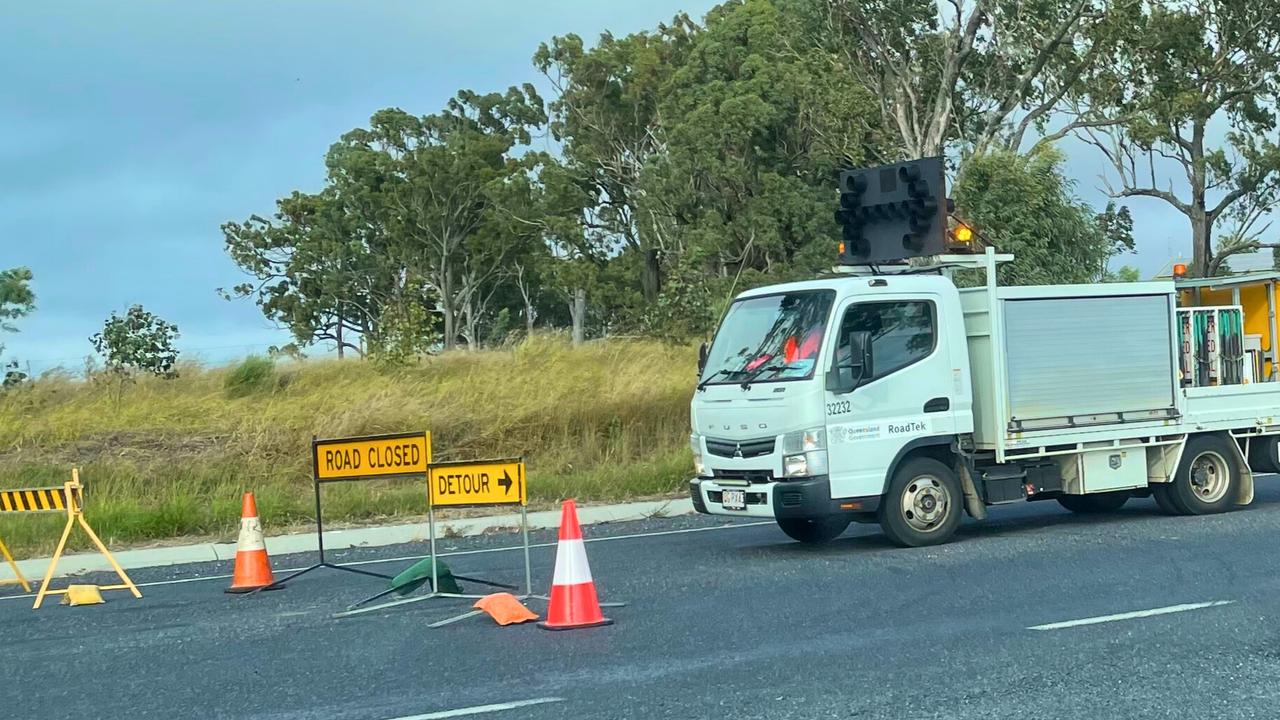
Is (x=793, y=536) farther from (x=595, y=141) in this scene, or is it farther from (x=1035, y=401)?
(x=595, y=141)

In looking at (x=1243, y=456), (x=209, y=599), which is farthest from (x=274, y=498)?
(x=1243, y=456)

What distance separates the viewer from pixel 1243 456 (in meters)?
14.2

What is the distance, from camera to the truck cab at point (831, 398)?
1173 centimetres

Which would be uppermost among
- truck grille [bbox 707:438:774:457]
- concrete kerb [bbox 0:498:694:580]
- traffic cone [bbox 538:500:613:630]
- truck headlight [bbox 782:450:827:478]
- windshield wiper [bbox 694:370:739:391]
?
windshield wiper [bbox 694:370:739:391]

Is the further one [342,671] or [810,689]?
[342,671]

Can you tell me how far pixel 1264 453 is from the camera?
14.3 metres

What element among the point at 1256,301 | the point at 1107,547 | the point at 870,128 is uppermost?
the point at 870,128

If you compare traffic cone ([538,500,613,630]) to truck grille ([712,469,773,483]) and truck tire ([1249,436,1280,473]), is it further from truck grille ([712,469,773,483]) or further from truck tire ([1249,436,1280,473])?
truck tire ([1249,436,1280,473])

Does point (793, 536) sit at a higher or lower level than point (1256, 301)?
lower

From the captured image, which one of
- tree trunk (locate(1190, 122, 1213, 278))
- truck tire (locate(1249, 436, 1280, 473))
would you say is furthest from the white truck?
tree trunk (locate(1190, 122, 1213, 278))

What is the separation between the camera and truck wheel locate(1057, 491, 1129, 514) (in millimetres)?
14742

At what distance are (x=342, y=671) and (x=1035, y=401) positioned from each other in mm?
7400

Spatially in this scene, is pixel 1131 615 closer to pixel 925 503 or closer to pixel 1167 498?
pixel 925 503

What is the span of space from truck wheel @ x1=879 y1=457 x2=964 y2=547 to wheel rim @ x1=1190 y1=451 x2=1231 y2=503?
3.11 metres
